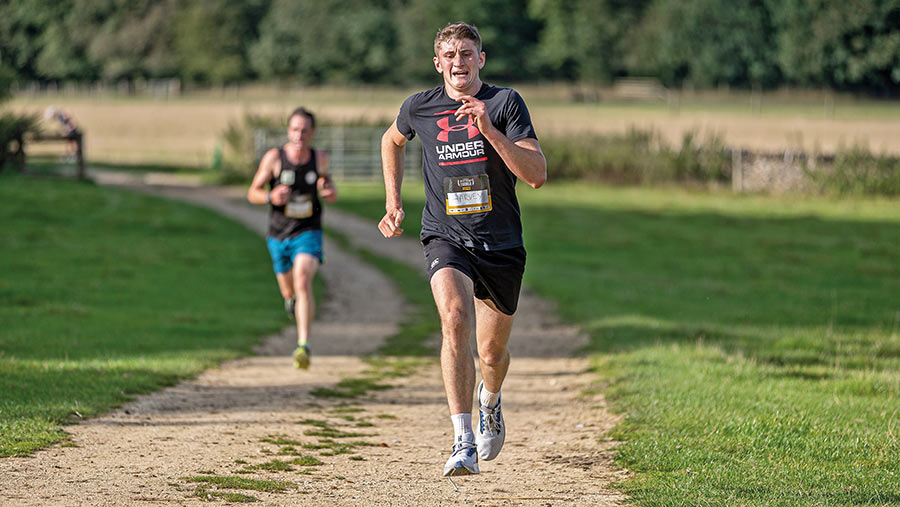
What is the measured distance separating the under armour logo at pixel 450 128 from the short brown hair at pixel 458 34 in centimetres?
39

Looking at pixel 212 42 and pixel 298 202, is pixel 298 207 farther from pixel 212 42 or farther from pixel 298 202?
pixel 212 42

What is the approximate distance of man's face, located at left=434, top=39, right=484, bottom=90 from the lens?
6.02 m

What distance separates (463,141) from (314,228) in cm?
486

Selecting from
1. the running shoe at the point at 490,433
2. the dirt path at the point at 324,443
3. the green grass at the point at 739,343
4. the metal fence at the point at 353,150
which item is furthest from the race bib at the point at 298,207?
the metal fence at the point at 353,150

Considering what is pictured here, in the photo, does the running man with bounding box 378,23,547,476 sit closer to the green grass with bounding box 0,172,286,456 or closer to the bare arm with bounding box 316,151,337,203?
the green grass with bounding box 0,172,286,456

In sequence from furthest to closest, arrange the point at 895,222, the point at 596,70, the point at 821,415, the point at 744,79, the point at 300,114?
the point at 596,70, the point at 744,79, the point at 895,222, the point at 300,114, the point at 821,415

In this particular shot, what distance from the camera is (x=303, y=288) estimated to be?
1045 centimetres

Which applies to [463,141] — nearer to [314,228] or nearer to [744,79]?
[314,228]

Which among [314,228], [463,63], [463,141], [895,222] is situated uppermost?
[463,63]

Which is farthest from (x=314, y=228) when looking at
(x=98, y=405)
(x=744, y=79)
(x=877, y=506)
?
(x=744, y=79)

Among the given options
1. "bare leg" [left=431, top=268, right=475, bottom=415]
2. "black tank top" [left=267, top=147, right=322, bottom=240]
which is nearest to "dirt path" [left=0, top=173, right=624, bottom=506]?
"bare leg" [left=431, top=268, right=475, bottom=415]

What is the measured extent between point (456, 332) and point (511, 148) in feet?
3.36

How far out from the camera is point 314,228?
10680mm

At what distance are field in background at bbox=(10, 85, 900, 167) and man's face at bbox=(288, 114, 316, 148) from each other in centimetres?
3706
